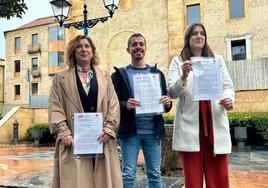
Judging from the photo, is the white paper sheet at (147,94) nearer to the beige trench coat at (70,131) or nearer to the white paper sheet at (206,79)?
the beige trench coat at (70,131)

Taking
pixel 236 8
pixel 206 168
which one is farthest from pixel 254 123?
pixel 236 8

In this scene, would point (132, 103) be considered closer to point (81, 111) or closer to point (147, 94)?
point (147, 94)

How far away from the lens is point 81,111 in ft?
9.54

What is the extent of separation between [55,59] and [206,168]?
36.3 meters

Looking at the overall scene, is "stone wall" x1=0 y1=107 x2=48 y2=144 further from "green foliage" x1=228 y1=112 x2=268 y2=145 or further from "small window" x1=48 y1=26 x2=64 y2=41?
"small window" x1=48 y1=26 x2=64 y2=41

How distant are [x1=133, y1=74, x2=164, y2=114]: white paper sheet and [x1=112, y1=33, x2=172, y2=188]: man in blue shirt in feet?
0.19

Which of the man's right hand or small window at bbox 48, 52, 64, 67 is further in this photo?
small window at bbox 48, 52, 64, 67

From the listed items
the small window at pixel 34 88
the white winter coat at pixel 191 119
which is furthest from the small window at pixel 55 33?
the white winter coat at pixel 191 119

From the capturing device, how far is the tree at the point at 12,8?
5.12m

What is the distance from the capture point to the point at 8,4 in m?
5.14

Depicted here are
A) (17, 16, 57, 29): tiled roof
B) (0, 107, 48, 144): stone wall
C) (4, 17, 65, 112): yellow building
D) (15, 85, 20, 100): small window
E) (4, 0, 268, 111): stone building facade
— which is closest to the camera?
(0, 107, 48, 144): stone wall

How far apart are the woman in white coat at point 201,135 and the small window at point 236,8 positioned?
21.6 m

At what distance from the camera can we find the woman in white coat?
2.79 metres

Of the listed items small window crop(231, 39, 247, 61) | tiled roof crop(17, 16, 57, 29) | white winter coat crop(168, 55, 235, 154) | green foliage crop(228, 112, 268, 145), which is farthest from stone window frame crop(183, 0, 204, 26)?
white winter coat crop(168, 55, 235, 154)
